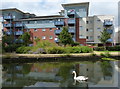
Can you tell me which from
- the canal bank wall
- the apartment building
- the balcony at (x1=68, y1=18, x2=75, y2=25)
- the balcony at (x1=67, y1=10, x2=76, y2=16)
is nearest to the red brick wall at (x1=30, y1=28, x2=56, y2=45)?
the apartment building

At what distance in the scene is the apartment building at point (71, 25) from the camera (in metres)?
44.5

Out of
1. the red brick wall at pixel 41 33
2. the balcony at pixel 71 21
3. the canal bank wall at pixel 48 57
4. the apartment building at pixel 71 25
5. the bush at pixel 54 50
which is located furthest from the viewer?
the red brick wall at pixel 41 33

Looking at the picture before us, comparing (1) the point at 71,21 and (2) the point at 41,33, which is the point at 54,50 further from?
(2) the point at 41,33

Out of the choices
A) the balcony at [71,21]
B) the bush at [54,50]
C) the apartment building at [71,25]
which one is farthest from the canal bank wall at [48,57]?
the balcony at [71,21]

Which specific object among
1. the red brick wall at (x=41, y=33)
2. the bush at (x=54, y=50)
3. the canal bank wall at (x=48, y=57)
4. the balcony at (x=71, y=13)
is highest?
the balcony at (x=71, y=13)

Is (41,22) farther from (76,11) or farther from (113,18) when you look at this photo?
(113,18)

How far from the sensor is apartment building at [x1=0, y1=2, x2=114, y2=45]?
4450 centimetres

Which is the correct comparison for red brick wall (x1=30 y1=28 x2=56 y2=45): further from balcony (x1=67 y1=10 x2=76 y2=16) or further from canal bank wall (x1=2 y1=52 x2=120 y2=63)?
canal bank wall (x1=2 y1=52 x2=120 y2=63)

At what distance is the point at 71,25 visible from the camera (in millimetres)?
45781

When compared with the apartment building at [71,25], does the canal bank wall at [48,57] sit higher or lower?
lower

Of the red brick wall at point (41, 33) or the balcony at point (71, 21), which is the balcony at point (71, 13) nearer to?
the balcony at point (71, 21)

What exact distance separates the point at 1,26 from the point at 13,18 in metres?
5.70

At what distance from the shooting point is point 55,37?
45.8m

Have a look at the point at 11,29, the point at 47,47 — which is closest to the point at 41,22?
the point at 11,29
